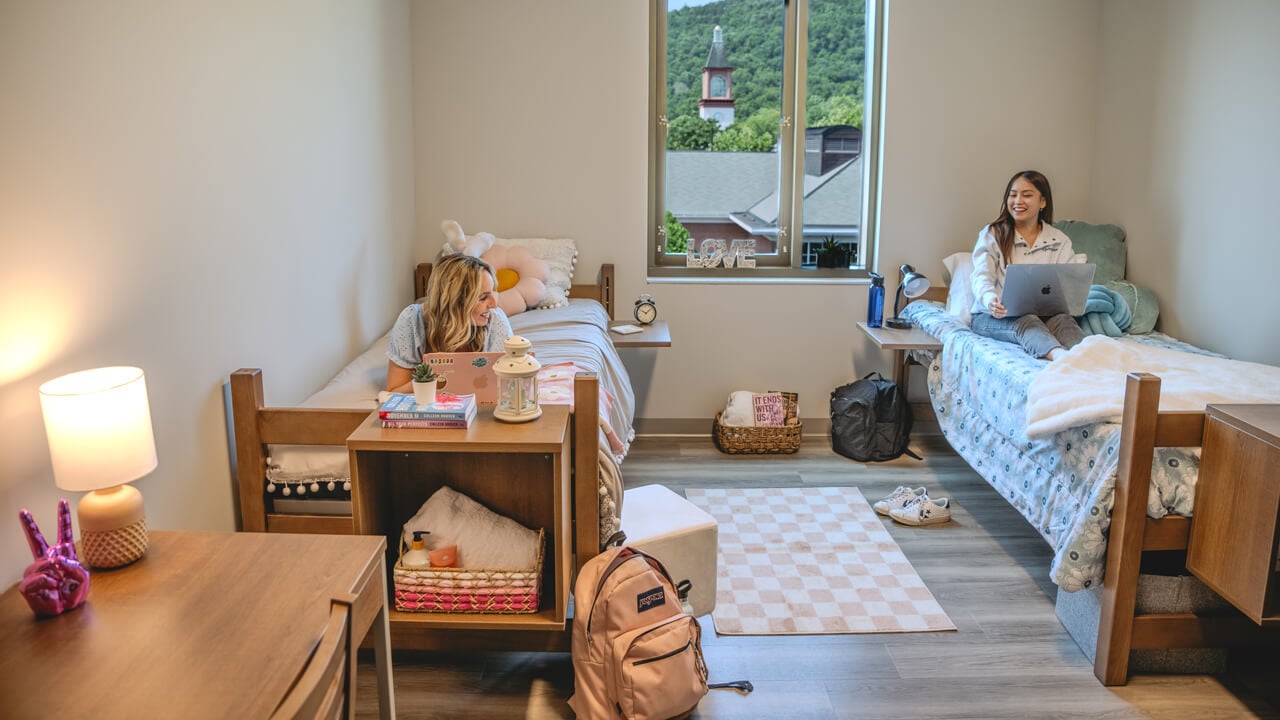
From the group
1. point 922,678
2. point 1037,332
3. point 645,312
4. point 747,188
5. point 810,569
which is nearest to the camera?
point 922,678

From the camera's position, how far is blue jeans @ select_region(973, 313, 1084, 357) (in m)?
3.27

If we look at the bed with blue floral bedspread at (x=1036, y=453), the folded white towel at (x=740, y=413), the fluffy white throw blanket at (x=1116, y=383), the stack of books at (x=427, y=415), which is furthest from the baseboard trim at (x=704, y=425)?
Answer: the stack of books at (x=427, y=415)

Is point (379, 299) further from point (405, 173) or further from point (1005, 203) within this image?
point (1005, 203)

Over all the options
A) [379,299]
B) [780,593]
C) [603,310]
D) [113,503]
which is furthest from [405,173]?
[113,503]

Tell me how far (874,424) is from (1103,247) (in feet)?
4.01

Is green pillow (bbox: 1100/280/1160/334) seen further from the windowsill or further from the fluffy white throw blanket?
the windowsill

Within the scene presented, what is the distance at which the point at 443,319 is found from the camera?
2.70 meters

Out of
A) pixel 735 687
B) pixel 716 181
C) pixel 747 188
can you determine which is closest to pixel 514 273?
pixel 716 181

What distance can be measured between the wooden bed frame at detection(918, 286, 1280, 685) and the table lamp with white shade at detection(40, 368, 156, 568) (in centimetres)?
209

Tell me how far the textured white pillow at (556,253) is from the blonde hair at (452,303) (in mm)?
1345

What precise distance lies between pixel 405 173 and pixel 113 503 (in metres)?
2.72

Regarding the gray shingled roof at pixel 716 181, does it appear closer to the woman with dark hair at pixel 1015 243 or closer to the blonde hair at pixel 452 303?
the woman with dark hair at pixel 1015 243

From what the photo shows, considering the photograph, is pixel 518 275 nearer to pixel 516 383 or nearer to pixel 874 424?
pixel 874 424

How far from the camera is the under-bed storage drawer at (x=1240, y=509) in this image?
1.95 meters
